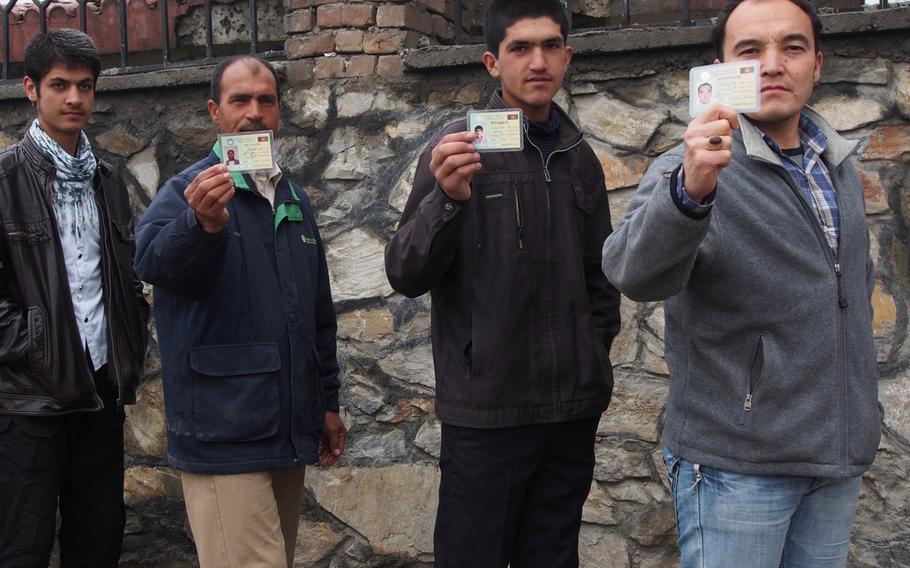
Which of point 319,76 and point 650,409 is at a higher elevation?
point 319,76

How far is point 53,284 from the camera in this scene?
120 inches

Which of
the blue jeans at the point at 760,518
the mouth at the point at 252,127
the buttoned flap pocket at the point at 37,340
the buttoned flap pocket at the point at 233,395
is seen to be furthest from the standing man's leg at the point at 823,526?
the buttoned flap pocket at the point at 37,340

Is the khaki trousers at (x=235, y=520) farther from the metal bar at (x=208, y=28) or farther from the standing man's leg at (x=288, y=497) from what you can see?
the metal bar at (x=208, y=28)

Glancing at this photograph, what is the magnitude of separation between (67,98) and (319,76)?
Result: 1.07 m

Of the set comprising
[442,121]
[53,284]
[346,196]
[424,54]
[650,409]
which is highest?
[424,54]

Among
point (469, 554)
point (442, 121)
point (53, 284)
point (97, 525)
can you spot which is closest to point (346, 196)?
point (442, 121)

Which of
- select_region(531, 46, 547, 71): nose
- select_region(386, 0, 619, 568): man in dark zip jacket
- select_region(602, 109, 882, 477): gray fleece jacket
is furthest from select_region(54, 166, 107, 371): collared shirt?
select_region(602, 109, 882, 477): gray fleece jacket

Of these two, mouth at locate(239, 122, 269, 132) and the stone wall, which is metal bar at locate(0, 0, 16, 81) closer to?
the stone wall

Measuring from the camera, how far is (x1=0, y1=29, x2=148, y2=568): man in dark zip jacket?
2986 mm

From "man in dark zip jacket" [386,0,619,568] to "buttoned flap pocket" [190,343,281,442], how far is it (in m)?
0.46

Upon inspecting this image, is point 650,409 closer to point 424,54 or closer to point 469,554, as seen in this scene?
point 469,554

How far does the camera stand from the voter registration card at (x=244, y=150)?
2.62m

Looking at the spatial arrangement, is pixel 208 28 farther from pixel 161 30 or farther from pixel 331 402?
pixel 331 402

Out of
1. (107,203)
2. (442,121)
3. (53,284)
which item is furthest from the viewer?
(442,121)
